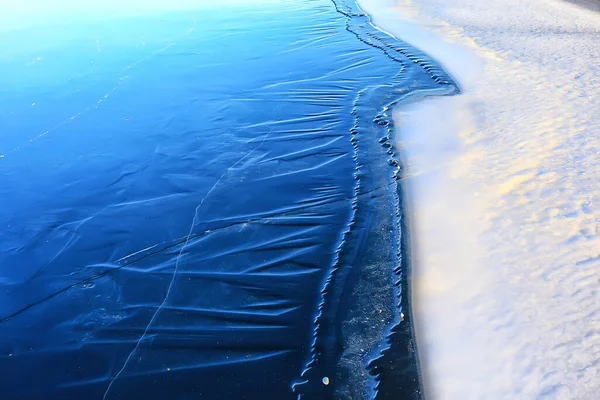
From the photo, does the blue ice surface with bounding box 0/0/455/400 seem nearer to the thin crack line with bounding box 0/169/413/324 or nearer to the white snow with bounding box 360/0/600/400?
the thin crack line with bounding box 0/169/413/324

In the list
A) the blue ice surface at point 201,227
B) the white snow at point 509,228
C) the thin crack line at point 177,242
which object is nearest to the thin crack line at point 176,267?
the blue ice surface at point 201,227

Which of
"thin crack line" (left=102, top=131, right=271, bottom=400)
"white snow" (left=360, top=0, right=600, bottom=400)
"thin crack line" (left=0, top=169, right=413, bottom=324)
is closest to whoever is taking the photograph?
"white snow" (left=360, top=0, right=600, bottom=400)

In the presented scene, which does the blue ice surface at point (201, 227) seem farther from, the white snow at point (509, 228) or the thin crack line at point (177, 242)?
the white snow at point (509, 228)

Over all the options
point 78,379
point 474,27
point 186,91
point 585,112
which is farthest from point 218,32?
point 78,379

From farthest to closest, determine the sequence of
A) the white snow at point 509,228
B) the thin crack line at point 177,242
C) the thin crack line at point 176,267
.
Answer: the thin crack line at point 177,242, the thin crack line at point 176,267, the white snow at point 509,228

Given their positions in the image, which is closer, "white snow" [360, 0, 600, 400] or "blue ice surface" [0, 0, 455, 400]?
"white snow" [360, 0, 600, 400]

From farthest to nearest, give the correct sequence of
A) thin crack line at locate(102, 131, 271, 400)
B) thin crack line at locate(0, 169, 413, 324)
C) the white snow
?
1. thin crack line at locate(0, 169, 413, 324)
2. thin crack line at locate(102, 131, 271, 400)
3. the white snow

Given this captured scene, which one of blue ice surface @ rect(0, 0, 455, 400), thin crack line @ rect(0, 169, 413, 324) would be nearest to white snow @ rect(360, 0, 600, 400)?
blue ice surface @ rect(0, 0, 455, 400)
